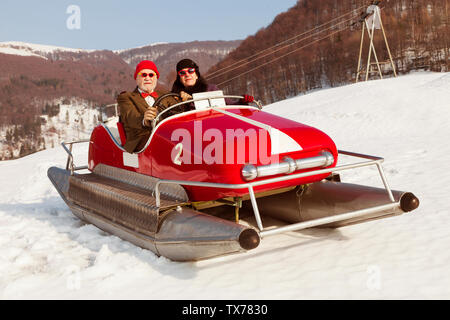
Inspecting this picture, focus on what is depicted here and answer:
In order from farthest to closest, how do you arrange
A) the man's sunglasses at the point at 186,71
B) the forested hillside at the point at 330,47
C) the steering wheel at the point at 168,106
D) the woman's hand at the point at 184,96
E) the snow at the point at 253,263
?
the forested hillside at the point at 330,47
the man's sunglasses at the point at 186,71
the woman's hand at the point at 184,96
the steering wheel at the point at 168,106
the snow at the point at 253,263

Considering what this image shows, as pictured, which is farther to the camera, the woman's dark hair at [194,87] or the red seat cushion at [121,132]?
the woman's dark hair at [194,87]

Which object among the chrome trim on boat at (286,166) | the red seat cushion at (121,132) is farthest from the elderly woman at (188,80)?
the chrome trim on boat at (286,166)

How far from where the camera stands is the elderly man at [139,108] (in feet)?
16.2

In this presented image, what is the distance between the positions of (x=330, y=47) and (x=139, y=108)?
63947mm

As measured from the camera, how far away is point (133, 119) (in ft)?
16.7

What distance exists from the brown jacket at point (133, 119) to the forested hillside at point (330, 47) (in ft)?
104

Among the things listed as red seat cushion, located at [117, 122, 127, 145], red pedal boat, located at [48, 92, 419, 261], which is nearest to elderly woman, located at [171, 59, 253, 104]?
red pedal boat, located at [48, 92, 419, 261]

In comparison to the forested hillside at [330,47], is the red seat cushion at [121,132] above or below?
below

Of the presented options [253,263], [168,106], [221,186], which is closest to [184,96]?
[168,106]

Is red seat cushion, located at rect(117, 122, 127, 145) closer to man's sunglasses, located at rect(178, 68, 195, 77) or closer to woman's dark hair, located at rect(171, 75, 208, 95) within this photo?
woman's dark hair, located at rect(171, 75, 208, 95)

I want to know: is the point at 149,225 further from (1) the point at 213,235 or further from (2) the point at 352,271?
(2) the point at 352,271

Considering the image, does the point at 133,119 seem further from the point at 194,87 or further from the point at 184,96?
the point at 194,87

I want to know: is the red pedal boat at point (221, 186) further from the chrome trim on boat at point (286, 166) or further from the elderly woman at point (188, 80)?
the elderly woman at point (188, 80)

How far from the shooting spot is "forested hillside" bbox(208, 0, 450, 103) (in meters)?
48.8
